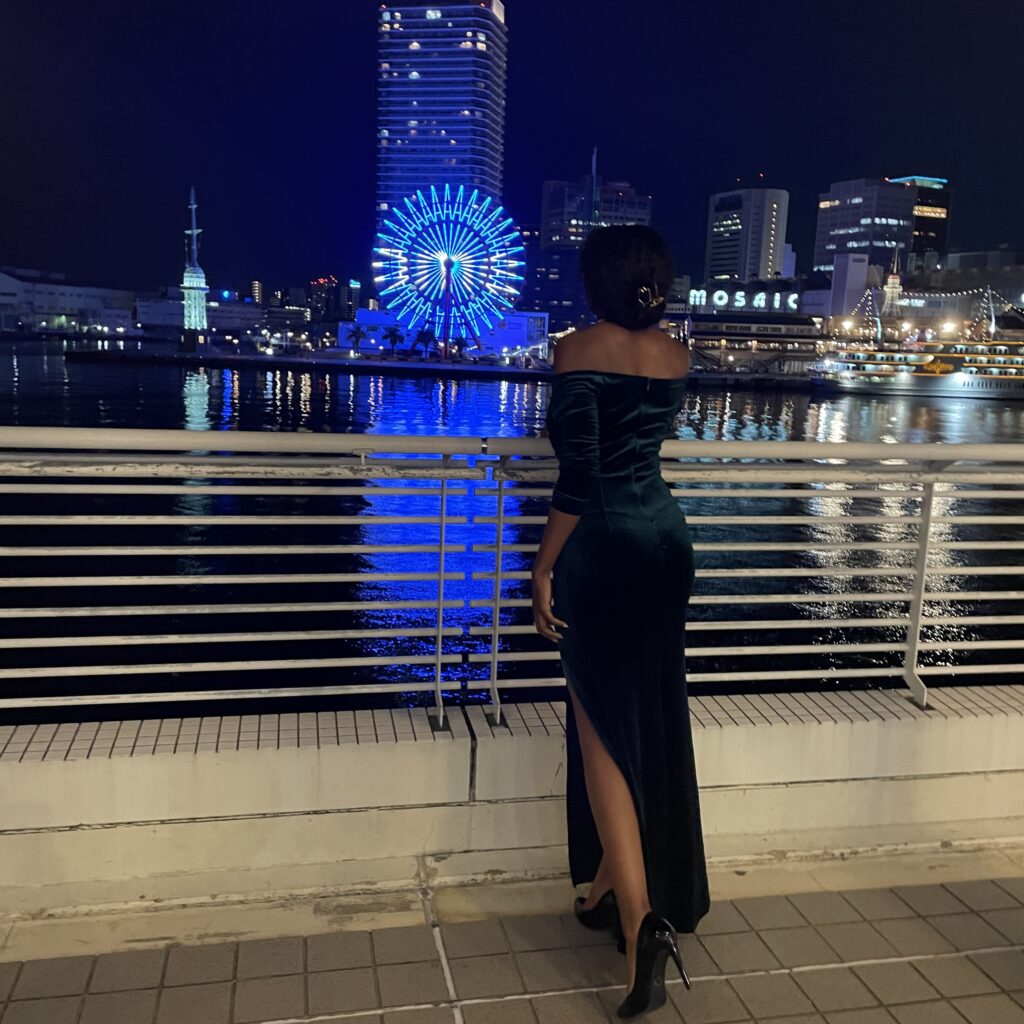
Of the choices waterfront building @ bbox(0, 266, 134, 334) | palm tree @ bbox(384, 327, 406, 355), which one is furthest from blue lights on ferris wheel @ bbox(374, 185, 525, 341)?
waterfront building @ bbox(0, 266, 134, 334)

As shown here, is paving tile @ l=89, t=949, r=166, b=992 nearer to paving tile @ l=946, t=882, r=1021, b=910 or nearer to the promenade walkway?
the promenade walkway

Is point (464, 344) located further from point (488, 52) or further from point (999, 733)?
point (999, 733)

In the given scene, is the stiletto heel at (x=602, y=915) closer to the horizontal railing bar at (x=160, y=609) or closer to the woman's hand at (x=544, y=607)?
the woman's hand at (x=544, y=607)

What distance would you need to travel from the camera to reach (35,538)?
15859 mm

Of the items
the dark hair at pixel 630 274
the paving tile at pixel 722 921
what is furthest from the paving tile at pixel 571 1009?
the dark hair at pixel 630 274

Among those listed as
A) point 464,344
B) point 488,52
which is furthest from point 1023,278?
point 488,52

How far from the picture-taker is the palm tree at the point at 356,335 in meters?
120

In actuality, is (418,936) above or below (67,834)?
below

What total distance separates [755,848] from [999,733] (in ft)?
2.98

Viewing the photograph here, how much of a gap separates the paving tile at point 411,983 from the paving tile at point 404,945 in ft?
0.09

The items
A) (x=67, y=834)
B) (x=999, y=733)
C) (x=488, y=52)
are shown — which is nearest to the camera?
(x=67, y=834)

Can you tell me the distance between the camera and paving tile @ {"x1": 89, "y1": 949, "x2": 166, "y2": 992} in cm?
210

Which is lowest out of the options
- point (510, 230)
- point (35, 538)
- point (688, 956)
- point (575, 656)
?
point (35, 538)

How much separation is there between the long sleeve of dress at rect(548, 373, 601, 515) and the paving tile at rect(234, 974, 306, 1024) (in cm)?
125
